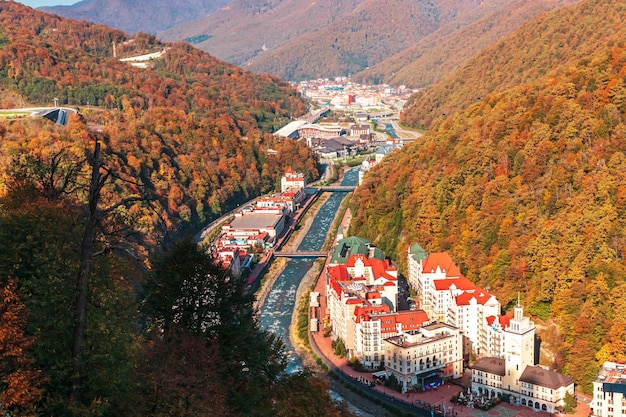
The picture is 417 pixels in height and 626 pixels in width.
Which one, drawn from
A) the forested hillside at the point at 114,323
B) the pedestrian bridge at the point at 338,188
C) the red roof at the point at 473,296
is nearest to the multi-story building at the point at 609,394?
the red roof at the point at 473,296

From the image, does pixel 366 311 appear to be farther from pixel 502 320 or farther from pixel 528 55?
pixel 528 55

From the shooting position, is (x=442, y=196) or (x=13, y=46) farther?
(x=13, y=46)

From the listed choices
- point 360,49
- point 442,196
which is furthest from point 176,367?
point 360,49

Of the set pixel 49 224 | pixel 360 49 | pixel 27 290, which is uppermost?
pixel 360 49

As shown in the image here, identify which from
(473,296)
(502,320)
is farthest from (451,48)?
(502,320)

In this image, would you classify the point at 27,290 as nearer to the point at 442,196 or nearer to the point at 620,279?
the point at 620,279

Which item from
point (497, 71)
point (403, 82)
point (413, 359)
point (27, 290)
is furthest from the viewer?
point (403, 82)
